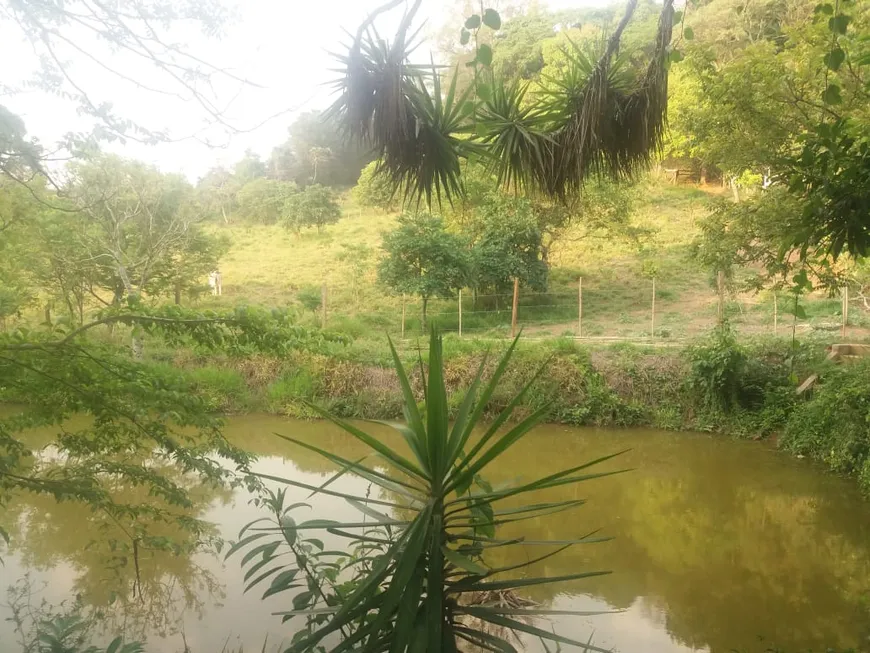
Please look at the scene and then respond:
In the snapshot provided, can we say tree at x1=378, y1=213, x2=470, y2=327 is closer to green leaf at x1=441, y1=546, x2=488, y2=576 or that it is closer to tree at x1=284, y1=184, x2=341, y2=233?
tree at x1=284, y1=184, x2=341, y2=233

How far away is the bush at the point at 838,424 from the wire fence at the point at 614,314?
2.50m

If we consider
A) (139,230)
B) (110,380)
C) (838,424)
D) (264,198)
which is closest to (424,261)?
(139,230)

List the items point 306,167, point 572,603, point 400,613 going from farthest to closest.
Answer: point 306,167 → point 572,603 → point 400,613

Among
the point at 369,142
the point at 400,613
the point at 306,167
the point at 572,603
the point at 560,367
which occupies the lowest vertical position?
the point at 572,603

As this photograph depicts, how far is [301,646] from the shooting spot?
1.18 m

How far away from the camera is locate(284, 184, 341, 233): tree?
476 inches

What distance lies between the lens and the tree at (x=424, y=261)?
368 inches

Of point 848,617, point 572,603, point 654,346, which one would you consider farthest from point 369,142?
point 654,346

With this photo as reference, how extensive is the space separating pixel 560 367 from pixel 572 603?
381 cm

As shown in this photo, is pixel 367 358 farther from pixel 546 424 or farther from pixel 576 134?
pixel 576 134

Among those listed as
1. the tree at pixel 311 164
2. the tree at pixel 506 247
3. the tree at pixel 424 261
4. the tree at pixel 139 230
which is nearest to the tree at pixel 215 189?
the tree at pixel 139 230

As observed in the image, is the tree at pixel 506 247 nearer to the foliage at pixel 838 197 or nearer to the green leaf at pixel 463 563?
the foliage at pixel 838 197

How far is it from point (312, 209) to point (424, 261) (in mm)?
4364

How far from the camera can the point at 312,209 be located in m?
12.8
